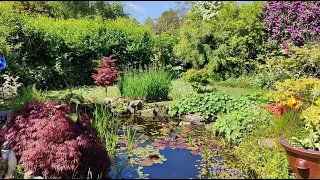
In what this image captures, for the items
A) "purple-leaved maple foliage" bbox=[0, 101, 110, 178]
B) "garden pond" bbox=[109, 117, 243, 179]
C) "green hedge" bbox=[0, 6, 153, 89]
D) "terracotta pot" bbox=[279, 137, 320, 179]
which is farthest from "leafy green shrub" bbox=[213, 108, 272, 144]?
"green hedge" bbox=[0, 6, 153, 89]

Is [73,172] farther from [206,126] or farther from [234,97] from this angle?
[234,97]

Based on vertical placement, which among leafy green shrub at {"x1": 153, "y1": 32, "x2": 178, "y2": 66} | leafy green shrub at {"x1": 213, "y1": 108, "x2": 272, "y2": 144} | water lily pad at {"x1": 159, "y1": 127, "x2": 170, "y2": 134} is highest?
leafy green shrub at {"x1": 153, "y1": 32, "x2": 178, "y2": 66}

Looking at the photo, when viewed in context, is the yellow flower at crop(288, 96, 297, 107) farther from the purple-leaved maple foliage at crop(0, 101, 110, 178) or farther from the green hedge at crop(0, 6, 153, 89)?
the green hedge at crop(0, 6, 153, 89)

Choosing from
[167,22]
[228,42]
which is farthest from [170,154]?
[167,22]

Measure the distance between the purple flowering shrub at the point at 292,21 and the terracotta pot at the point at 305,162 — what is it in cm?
771

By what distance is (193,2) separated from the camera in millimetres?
18406

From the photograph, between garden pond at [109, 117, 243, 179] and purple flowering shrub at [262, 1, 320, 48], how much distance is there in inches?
243

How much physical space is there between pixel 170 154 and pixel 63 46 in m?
6.84

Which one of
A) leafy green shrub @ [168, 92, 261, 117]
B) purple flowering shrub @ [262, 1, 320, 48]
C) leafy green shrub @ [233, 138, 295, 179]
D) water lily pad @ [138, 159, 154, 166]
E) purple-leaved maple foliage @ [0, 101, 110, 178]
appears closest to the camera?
purple-leaved maple foliage @ [0, 101, 110, 178]

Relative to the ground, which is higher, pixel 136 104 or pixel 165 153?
pixel 136 104

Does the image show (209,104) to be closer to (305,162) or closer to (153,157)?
(153,157)

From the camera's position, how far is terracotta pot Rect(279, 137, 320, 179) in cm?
371

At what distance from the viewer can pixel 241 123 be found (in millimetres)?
5555

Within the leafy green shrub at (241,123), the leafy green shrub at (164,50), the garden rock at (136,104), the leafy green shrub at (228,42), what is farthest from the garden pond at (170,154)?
the leafy green shrub at (164,50)
